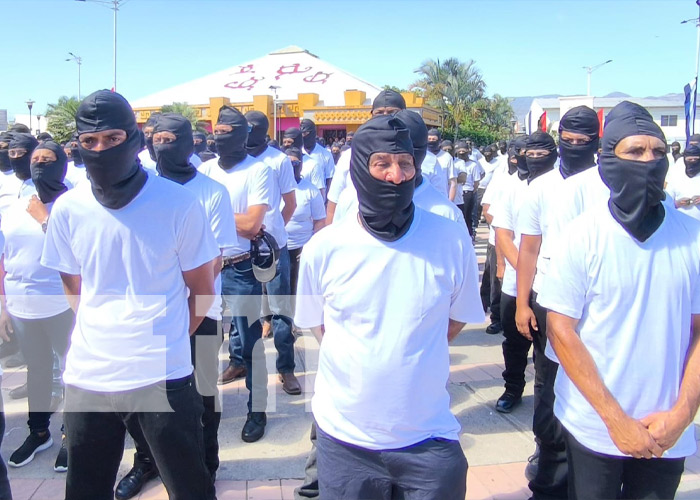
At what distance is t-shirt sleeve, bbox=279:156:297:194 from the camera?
480 cm

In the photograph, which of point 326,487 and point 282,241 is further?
point 282,241

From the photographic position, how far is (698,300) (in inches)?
87.9

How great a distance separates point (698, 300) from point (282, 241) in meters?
3.11

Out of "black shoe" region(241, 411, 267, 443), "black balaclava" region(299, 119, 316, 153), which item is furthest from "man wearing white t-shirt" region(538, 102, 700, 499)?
"black balaclava" region(299, 119, 316, 153)

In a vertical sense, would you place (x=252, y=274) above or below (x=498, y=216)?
below

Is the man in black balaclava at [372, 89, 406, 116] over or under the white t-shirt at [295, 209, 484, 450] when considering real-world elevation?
over

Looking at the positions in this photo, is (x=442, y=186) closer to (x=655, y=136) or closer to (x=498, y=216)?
(x=498, y=216)

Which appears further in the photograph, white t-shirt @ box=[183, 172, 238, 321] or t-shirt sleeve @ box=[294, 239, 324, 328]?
white t-shirt @ box=[183, 172, 238, 321]

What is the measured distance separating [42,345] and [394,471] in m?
3.01

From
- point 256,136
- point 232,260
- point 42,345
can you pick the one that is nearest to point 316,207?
point 256,136

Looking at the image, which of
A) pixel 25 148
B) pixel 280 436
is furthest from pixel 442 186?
pixel 25 148

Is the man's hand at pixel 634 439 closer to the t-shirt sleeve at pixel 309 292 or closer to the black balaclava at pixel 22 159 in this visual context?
the t-shirt sleeve at pixel 309 292

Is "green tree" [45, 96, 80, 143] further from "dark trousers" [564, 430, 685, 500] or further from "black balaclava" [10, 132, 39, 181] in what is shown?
"dark trousers" [564, 430, 685, 500]

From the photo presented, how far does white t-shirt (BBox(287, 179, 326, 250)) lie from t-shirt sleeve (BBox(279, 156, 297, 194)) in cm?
92
